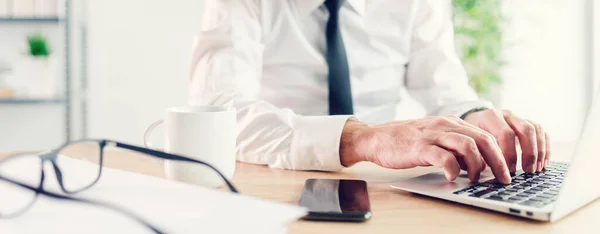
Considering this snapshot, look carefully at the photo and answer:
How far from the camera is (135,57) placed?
8.84 feet

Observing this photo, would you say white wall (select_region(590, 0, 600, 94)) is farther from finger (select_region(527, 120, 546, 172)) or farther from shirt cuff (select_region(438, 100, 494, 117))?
finger (select_region(527, 120, 546, 172))

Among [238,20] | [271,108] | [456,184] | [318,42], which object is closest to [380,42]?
[318,42]

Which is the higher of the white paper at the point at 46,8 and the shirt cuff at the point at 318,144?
the white paper at the point at 46,8

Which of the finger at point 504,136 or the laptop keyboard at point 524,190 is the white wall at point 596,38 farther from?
the laptop keyboard at point 524,190

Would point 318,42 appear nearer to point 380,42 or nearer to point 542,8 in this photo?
point 380,42

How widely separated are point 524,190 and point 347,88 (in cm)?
60

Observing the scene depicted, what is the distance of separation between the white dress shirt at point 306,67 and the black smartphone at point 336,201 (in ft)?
0.55

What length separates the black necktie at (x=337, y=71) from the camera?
44.2 inches

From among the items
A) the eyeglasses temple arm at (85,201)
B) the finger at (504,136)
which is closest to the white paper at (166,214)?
the eyeglasses temple arm at (85,201)

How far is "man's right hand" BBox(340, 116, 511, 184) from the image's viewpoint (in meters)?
0.60

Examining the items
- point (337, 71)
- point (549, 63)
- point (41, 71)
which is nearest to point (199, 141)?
point (337, 71)

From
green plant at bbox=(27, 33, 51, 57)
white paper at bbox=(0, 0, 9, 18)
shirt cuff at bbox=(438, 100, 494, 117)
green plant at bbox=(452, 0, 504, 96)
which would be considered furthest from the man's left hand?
white paper at bbox=(0, 0, 9, 18)

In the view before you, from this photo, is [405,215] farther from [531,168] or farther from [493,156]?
[531,168]

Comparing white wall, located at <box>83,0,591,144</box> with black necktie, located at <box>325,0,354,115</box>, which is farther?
white wall, located at <box>83,0,591,144</box>
